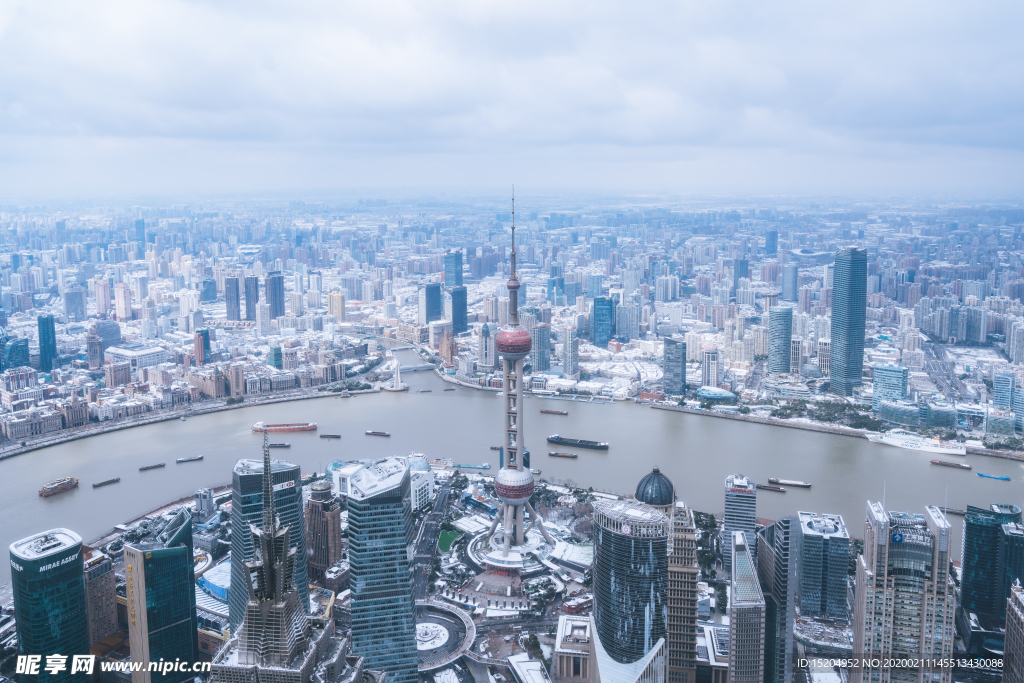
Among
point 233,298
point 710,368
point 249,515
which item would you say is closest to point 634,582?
point 249,515

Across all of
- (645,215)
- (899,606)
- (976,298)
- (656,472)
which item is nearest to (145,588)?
(656,472)

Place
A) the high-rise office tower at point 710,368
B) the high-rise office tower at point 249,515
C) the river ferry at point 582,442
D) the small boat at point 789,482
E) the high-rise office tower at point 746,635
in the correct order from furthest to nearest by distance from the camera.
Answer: the high-rise office tower at point 710,368
the river ferry at point 582,442
the small boat at point 789,482
the high-rise office tower at point 249,515
the high-rise office tower at point 746,635

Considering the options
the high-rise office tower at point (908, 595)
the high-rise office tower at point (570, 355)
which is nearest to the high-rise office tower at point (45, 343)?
the high-rise office tower at point (570, 355)

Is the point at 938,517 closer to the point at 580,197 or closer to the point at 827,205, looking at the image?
the point at 827,205

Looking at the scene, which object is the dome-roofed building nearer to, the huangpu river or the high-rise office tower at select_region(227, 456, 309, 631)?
the huangpu river

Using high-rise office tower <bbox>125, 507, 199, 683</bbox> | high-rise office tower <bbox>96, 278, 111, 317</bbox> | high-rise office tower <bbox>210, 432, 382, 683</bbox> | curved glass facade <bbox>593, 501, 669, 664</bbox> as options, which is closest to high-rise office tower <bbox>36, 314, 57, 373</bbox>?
high-rise office tower <bbox>96, 278, 111, 317</bbox>

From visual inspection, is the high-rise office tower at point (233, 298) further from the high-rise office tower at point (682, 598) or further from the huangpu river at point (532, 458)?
the high-rise office tower at point (682, 598)

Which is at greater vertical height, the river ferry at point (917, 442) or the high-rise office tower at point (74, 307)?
the high-rise office tower at point (74, 307)
